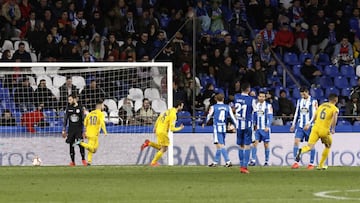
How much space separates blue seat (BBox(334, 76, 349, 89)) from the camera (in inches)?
1207

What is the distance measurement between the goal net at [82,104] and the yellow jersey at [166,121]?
1.27 meters

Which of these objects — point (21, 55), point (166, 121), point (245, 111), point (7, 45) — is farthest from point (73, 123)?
point (245, 111)

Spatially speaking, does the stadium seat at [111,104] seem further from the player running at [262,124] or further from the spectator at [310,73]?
the spectator at [310,73]

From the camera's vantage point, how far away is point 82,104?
1062 inches

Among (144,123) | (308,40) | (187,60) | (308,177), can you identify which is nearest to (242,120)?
(308,177)

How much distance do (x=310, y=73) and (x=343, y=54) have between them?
1.49 m

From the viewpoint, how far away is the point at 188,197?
603 inches

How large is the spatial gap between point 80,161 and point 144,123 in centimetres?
191

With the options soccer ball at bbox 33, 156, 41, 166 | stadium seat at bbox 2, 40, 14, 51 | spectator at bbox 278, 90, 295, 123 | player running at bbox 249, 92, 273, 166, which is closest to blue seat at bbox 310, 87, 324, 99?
spectator at bbox 278, 90, 295, 123

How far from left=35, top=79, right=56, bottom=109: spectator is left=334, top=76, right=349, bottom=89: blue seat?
8.60 meters

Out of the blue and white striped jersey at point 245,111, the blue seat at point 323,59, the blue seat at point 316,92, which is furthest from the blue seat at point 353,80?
the blue and white striped jersey at point 245,111

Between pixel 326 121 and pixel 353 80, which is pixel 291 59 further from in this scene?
pixel 326 121

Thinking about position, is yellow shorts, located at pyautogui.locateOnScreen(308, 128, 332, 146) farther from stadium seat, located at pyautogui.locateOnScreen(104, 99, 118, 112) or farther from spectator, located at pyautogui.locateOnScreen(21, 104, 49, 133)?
spectator, located at pyautogui.locateOnScreen(21, 104, 49, 133)

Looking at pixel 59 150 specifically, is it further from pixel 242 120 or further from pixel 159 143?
pixel 242 120
